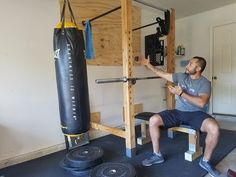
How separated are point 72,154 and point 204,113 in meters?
1.71

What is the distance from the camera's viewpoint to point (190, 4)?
4254mm

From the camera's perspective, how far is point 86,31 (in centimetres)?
306

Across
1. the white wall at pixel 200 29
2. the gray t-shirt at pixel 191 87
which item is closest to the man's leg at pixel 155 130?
the gray t-shirt at pixel 191 87

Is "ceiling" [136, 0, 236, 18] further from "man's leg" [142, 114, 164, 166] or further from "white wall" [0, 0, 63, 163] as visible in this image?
"man's leg" [142, 114, 164, 166]

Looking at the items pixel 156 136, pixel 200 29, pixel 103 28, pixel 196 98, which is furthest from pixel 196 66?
pixel 200 29

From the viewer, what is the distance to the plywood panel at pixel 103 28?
334 cm

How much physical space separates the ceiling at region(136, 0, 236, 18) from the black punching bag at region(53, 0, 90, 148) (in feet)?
8.34

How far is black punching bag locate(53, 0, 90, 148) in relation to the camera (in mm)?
1985

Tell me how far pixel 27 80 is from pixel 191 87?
7.18ft

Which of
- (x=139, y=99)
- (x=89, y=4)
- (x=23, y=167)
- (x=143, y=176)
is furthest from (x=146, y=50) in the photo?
(x=23, y=167)

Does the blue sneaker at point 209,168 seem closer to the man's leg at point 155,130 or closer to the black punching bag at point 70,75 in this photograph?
the man's leg at point 155,130

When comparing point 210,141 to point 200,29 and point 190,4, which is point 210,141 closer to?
point 190,4

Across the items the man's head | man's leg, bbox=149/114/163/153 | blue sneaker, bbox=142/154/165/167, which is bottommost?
blue sneaker, bbox=142/154/165/167

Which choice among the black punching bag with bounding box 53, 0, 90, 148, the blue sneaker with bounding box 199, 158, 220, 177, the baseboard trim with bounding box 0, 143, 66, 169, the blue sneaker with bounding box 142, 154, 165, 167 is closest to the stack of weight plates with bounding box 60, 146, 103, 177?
the black punching bag with bounding box 53, 0, 90, 148
